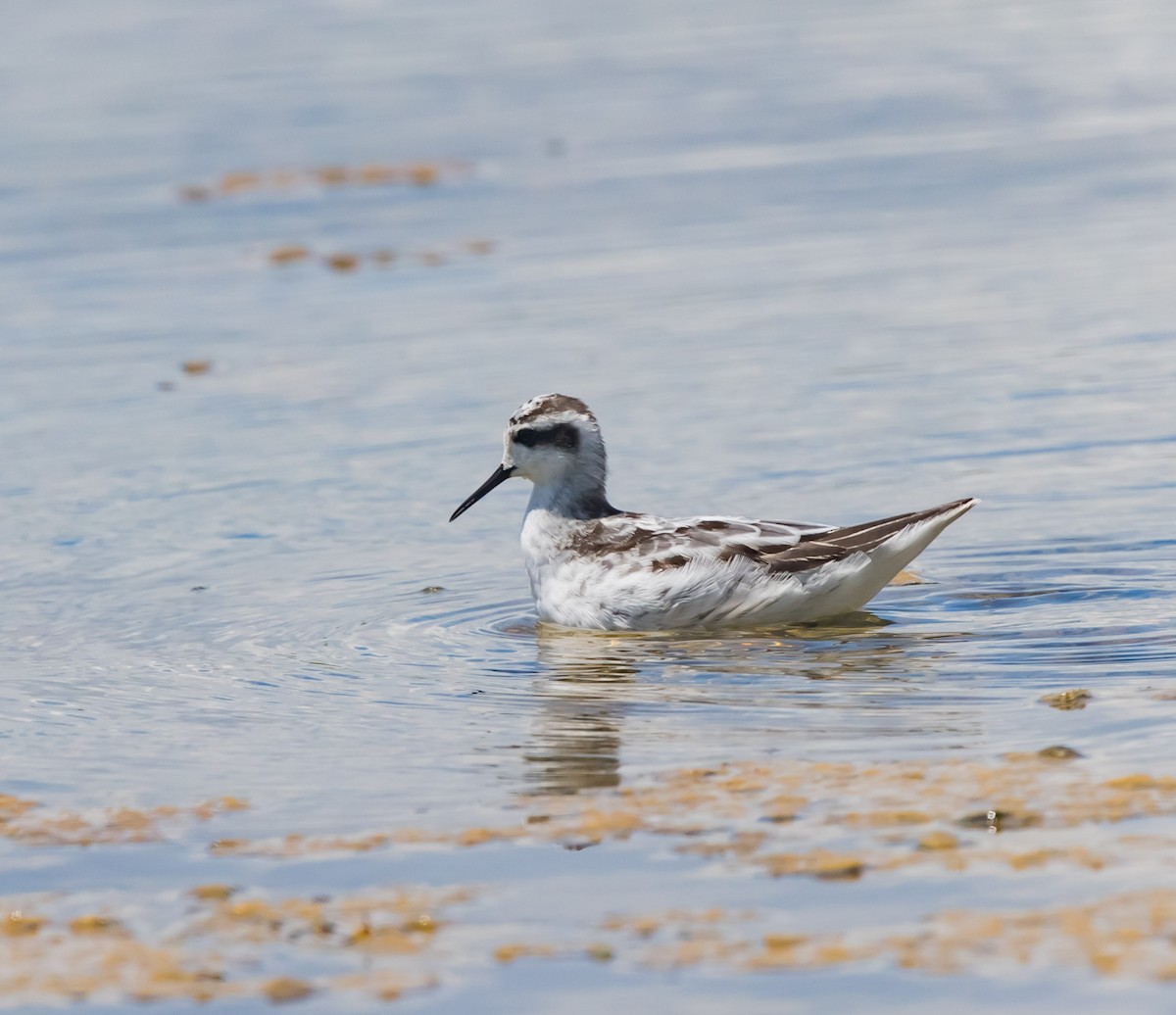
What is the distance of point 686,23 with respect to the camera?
36.3 m

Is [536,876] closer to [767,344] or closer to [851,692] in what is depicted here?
[851,692]

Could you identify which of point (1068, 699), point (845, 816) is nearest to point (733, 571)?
point (1068, 699)

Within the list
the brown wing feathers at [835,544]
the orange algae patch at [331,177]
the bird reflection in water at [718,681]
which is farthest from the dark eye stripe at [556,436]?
the orange algae patch at [331,177]

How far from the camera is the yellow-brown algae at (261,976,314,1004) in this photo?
6.54 m

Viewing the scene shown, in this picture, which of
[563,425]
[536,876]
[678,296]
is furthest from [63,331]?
[536,876]

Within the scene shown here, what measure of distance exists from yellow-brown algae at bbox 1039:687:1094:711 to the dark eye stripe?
12.8 ft

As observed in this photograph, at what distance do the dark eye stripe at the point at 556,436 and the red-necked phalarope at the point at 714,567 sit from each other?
627mm

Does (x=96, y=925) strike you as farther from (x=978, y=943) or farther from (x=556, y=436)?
(x=556, y=436)

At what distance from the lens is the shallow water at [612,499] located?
7035 millimetres

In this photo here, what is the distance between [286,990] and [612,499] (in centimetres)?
766

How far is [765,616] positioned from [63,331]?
10.2m

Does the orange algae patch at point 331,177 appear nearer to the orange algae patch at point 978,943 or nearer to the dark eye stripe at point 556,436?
the dark eye stripe at point 556,436

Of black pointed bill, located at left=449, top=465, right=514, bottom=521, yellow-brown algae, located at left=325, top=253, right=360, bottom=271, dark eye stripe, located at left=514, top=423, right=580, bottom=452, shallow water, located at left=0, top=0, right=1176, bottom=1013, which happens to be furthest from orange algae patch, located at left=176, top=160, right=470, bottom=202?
dark eye stripe, located at left=514, top=423, right=580, bottom=452

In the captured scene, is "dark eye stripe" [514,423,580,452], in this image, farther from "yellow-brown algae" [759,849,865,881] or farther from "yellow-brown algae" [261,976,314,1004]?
"yellow-brown algae" [261,976,314,1004]
